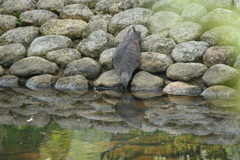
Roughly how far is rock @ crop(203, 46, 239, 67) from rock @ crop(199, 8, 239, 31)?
3.30ft

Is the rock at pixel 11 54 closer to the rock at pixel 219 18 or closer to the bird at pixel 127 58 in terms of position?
the bird at pixel 127 58

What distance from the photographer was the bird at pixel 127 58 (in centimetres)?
754

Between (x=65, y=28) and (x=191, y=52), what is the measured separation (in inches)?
177

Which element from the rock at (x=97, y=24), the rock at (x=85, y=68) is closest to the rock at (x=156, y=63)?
the rock at (x=85, y=68)

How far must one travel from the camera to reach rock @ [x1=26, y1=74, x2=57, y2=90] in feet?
27.3

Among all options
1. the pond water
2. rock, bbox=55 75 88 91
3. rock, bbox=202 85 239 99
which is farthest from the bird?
rock, bbox=202 85 239 99

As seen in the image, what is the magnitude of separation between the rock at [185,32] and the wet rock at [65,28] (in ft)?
10.8

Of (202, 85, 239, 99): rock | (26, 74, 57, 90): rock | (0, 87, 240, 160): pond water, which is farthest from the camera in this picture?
(26, 74, 57, 90): rock

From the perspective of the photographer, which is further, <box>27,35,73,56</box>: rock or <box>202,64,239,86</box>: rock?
<box>27,35,73,56</box>: rock

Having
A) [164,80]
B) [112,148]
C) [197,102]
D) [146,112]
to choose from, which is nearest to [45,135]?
[112,148]

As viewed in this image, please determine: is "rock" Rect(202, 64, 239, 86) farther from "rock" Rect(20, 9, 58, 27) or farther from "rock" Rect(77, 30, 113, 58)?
"rock" Rect(20, 9, 58, 27)

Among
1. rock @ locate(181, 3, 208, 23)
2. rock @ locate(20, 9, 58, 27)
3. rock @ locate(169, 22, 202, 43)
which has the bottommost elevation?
rock @ locate(169, 22, 202, 43)

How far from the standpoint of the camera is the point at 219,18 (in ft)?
27.0

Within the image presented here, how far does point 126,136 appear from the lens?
409 centimetres
